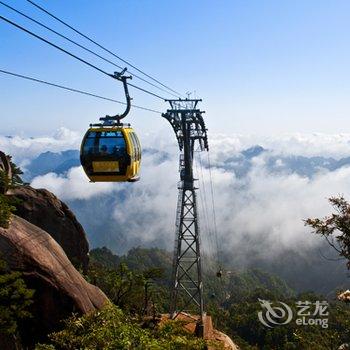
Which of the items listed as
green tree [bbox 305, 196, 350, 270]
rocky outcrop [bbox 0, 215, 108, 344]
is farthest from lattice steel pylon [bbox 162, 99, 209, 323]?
green tree [bbox 305, 196, 350, 270]

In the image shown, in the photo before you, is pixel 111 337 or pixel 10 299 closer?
pixel 111 337

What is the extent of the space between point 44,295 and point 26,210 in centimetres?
1296

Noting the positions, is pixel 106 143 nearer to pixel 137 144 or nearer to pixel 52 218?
pixel 137 144

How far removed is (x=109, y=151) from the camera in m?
19.1

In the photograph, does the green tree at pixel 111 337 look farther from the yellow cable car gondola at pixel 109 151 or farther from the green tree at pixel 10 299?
the yellow cable car gondola at pixel 109 151

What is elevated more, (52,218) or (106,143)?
(106,143)

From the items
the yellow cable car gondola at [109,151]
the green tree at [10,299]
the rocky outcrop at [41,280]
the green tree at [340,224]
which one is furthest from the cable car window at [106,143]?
the rocky outcrop at [41,280]

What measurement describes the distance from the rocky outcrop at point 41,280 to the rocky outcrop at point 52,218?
1021cm

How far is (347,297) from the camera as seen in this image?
14.0 metres

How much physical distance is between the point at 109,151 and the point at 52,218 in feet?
69.3

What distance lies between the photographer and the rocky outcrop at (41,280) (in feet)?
81.5

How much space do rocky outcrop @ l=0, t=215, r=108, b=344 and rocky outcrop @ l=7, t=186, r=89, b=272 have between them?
10.2 meters

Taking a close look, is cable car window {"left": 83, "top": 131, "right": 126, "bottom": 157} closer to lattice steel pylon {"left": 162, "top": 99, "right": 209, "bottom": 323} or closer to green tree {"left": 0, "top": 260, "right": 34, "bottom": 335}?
green tree {"left": 0, "top": 260, "right": 34, "bottom": 335}

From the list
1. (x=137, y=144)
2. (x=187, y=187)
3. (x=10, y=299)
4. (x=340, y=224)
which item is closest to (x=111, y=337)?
(x=10, y=299)
